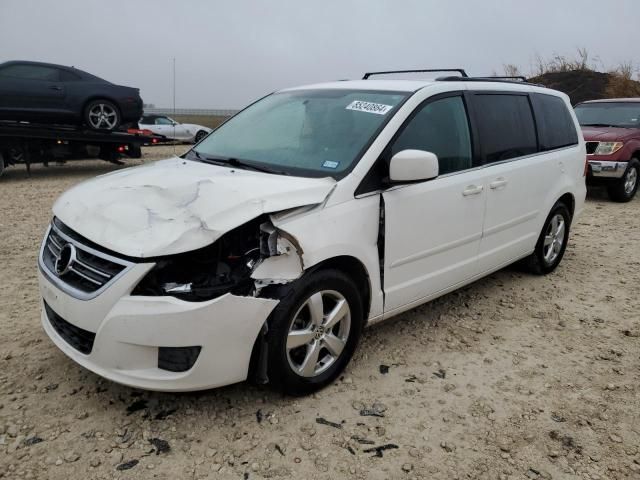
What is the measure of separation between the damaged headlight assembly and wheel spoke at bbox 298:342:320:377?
52 cm

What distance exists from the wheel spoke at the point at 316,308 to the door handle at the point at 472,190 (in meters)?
1.41

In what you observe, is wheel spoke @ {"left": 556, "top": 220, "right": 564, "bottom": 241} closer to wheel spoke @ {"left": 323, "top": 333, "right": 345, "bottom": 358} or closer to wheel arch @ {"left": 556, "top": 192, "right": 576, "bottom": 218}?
wheel arch @ {"left": 556, "top": 192, "right": 576, "bottom": 218}

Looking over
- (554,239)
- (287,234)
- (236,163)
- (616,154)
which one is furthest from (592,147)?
(287,234)

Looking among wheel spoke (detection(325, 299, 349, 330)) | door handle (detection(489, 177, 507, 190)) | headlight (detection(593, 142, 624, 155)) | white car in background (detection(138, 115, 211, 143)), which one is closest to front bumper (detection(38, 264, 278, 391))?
wheel spoke (detection(325, 299, 349, 330))

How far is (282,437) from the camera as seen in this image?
105 inches

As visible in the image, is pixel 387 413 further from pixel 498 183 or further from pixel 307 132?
pixel 498 183

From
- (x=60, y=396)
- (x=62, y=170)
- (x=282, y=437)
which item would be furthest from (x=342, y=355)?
(x=62, y=170)

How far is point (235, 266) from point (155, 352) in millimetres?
536

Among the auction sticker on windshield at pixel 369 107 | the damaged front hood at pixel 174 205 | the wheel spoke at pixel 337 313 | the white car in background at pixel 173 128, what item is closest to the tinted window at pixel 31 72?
the damaged front hood at pixel 174 205

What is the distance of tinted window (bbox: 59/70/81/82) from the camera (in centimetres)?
1035

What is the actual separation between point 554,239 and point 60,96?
920cm

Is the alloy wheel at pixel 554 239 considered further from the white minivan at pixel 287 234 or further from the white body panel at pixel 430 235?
the white body panel at pixel 430 235

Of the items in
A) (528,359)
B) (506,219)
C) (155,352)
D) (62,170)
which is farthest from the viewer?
(62,170)

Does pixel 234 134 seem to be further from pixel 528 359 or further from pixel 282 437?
pixel 528 359
